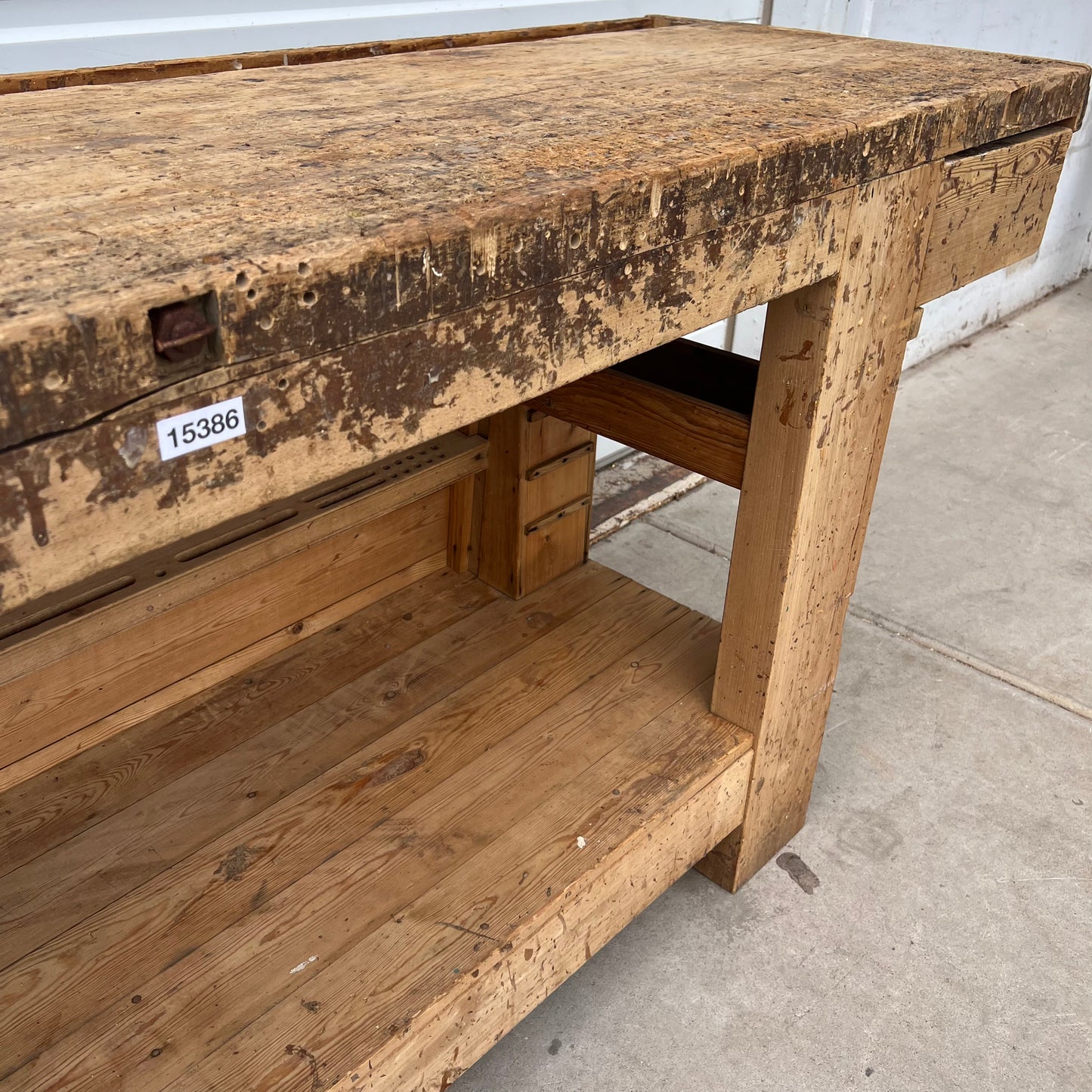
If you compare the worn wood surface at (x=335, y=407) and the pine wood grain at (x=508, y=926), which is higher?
the worn wood surface at (x=335, y=407)

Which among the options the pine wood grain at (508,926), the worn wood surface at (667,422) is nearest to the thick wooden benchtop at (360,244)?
the worn wood surface at (667,422)

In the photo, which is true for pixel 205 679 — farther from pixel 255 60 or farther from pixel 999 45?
pixel 999 45

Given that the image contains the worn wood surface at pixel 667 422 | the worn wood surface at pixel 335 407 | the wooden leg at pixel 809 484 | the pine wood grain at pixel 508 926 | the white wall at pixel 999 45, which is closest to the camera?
the worn wood surface at pixel 335 407

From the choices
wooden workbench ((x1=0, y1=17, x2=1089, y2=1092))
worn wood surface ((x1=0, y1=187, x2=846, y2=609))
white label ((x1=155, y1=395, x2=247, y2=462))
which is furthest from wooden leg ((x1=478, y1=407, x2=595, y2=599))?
white label ((x1=155, y1=395, x2=247, y2=462))

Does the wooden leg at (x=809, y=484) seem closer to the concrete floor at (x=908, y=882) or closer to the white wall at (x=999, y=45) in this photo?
the concrete floor at (x=908, y=882)

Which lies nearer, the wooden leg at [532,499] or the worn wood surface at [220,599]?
the worn wood surface at [220,599]

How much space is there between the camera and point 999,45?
3584mm

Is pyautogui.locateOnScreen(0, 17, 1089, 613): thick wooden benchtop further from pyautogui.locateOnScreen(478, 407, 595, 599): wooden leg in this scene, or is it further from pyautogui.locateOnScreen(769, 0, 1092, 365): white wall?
pyautogui.locateOnScreen(769, 0, 1092, 365): white wall

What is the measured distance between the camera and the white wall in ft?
9.47

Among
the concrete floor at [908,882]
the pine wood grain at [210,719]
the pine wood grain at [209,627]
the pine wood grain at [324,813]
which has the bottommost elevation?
the concrete floor at [908,882]

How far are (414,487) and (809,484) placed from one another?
25.9 inches

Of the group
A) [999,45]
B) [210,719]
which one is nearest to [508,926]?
[210,719]

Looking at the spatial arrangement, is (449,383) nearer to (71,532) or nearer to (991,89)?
(71,532)

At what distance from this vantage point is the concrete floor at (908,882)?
1500mm
